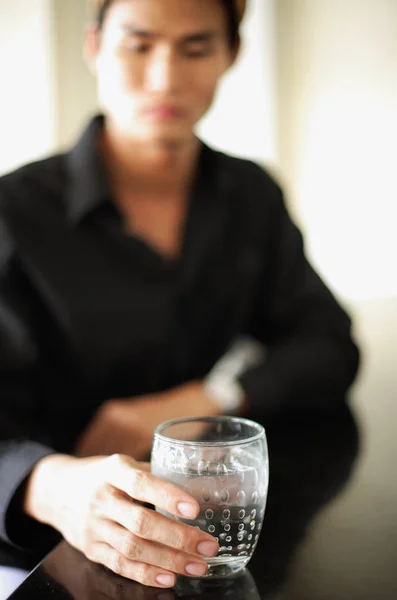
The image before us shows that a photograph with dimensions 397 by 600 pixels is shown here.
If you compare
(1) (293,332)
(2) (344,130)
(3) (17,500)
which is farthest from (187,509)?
(2) (344,130)

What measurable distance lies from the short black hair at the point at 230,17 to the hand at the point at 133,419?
2.05 feet

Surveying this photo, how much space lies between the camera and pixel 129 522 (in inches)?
19.2

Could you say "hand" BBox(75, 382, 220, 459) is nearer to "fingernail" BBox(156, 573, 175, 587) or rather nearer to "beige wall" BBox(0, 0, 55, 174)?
"fingernail" BBox(156, 573, 175, 587)

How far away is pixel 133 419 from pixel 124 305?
23 centimetres

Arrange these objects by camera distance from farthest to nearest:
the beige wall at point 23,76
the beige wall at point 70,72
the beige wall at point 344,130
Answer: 1. the beige wall at point 344,130
2. the beige wall at point 70,72
3. the beige wall at point 23,76

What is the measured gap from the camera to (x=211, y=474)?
0.48m

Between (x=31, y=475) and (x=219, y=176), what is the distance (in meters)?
0.78

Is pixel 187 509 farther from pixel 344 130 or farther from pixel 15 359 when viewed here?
pixel 344 130

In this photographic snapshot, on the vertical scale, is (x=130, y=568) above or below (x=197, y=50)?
below

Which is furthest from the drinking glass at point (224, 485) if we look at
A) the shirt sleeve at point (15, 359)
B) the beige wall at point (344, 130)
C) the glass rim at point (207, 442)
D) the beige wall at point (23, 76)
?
the beige wall at point (344, 130)

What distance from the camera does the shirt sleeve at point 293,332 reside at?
103 cm

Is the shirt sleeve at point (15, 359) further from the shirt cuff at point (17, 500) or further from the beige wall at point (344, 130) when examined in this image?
the beige wall at point (344, 130)

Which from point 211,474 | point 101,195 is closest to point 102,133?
point 101,195

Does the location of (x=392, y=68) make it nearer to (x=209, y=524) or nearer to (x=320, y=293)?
(x=320, y=293)
